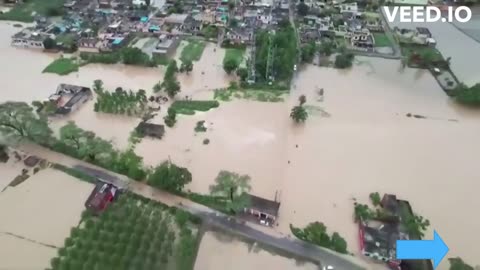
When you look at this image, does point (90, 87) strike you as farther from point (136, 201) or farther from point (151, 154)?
point (136, 201)

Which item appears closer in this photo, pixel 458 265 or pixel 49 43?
pixel 458 265

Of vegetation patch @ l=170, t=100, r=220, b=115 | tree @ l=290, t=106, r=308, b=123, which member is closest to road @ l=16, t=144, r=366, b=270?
vegetation patch @ l=170, t=100, r=220, b=115

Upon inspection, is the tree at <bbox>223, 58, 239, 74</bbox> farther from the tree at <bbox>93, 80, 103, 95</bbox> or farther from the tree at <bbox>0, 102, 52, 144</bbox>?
the tree at <bbox>0, 102, 52, 144</bbox>

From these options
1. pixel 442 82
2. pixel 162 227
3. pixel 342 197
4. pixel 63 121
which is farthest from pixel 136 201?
pixel 442 82

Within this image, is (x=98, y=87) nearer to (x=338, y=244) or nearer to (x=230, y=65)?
(x=230, y=65)

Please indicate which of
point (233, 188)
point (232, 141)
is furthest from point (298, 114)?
point (233, 188)

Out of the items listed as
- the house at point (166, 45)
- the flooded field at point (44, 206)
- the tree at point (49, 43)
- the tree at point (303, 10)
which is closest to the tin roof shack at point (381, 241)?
the flooded field at point (44, 206)

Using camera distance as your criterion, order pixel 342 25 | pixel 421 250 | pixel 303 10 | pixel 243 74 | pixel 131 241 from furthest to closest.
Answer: pixel 303 10, pixel 342 25, pixel 243 74, pixel 421 250, pixel 131 241

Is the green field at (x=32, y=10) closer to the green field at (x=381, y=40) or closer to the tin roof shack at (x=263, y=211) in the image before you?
the tin roof shack at (x=263, y=211)
